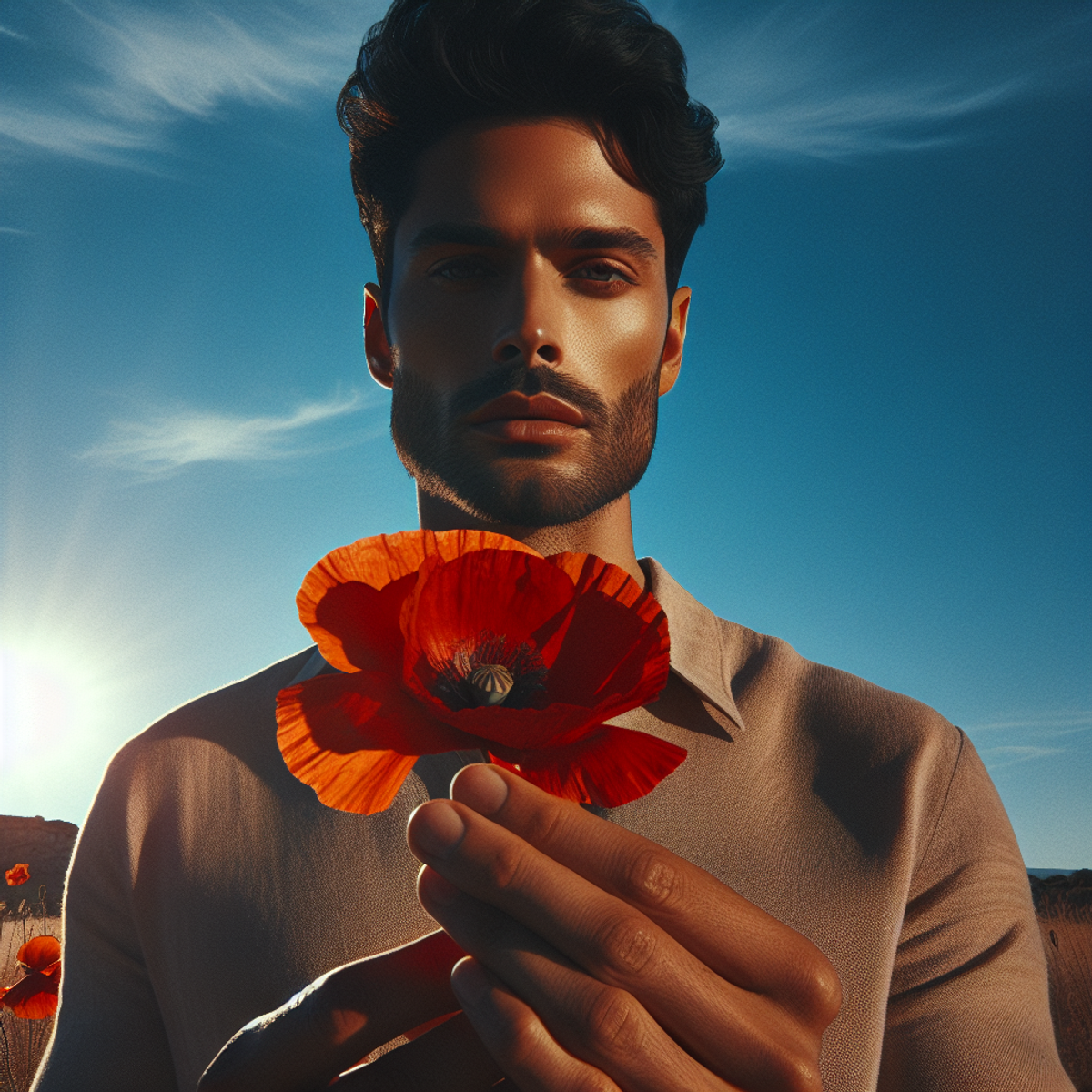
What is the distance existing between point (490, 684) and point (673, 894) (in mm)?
317

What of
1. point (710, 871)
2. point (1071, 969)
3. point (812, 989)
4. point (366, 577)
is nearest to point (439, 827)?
point (366, 577)

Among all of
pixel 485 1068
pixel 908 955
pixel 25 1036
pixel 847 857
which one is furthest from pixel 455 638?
pixel 25 1036

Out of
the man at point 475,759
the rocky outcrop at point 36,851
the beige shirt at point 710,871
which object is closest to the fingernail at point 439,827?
the man at point 475,759

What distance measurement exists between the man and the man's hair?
0.03ft

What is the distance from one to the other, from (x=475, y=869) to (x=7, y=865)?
16480 millimetres

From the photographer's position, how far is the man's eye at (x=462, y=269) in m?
2.31

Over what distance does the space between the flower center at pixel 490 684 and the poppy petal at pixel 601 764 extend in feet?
0.17

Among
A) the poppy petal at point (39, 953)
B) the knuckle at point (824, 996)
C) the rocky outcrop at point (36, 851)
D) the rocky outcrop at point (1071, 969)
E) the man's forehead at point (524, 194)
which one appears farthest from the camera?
the rocky outcrop at point (36, 851)

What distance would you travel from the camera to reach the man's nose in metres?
2.05

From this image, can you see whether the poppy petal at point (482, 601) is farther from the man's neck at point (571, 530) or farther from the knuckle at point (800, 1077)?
the man's neck at point (571, 530)

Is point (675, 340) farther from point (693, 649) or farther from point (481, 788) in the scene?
point (481, 788)

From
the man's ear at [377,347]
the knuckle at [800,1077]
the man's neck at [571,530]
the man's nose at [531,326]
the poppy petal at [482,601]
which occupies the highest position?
the man's ear at [377,347]

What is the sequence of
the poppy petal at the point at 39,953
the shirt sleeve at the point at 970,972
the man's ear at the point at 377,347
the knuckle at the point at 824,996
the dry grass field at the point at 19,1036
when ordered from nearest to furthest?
the knuckle at the point at 824,996 < the shirt sleeve at the point at 970,972 < the man's ear at the point at 377,347 < the poppy petal at the point at 39,953 < the dry grass field at the point at 19,1036

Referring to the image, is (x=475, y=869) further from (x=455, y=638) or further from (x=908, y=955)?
(x=908, y=955)
